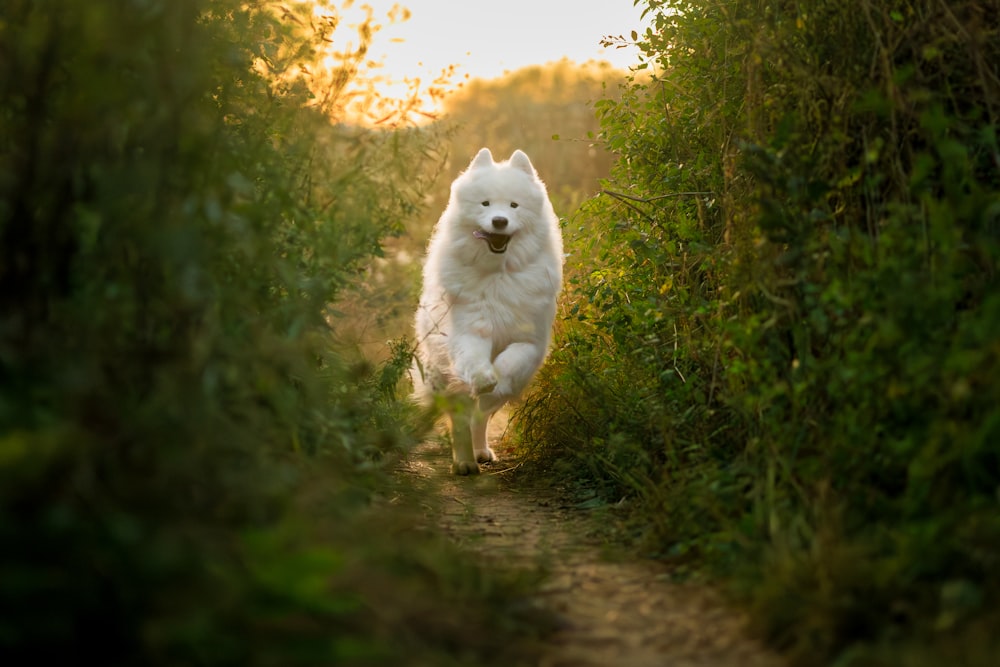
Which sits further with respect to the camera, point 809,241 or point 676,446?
point 676,446

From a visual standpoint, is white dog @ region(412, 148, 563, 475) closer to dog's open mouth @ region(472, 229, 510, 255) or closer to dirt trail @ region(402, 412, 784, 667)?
dog's open mouth @ region(472, 229, 510, 255)

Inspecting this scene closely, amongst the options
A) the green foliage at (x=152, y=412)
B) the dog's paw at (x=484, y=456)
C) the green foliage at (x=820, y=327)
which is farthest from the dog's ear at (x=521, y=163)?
the green foliage at (x=152, y=412)

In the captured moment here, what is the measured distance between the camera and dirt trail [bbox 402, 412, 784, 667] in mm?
A: 2555

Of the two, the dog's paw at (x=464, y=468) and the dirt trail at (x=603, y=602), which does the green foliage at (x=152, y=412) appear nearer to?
the dirt trail at (x=603, y=602)

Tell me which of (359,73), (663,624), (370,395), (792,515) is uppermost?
(359,73)

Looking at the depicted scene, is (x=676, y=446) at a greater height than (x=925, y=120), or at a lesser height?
lesser

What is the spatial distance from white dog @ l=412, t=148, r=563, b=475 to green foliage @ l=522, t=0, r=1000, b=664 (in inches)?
29.5

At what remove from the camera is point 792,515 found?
9.60 feet

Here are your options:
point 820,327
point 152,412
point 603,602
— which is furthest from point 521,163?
point 152,412

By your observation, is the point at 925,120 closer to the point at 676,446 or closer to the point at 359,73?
the point at 676,446

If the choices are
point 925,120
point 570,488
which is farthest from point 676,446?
point 925,120

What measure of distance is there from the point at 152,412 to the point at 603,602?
61.7 inches

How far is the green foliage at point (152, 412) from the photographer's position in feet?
6.10

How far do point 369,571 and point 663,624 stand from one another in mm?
958
